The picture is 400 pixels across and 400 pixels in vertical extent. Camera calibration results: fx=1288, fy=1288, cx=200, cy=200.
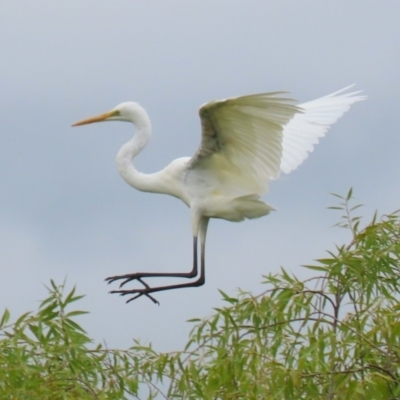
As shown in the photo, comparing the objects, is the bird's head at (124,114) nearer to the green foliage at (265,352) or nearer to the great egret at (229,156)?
the great egret at (229,156)

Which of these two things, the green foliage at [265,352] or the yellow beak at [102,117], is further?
the yellow beak at [102,117]

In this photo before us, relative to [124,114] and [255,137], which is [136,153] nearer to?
[124,114]

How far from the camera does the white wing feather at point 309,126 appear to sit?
25.9 ft

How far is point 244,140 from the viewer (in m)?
7.09

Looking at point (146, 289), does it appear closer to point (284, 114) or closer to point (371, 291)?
point (284, 114)

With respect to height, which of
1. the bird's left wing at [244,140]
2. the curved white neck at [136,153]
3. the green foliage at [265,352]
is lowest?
the green foliage at [265,352]

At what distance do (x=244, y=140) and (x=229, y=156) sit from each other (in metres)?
0.28

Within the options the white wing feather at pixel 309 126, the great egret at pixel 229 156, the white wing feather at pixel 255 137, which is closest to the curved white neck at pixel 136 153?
the great egret at pixel 229 156

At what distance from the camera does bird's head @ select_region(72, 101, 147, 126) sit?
7934 mm

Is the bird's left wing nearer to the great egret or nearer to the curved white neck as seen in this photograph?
the great egret

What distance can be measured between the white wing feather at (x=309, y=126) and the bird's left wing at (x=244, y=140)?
14.0 inches

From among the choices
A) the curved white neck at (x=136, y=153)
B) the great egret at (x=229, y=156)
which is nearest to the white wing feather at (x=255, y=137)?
the great egret at (x=229, y=156)

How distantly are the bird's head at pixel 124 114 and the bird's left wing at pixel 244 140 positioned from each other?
21.8 inches

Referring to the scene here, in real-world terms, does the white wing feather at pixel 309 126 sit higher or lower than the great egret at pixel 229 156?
higher
